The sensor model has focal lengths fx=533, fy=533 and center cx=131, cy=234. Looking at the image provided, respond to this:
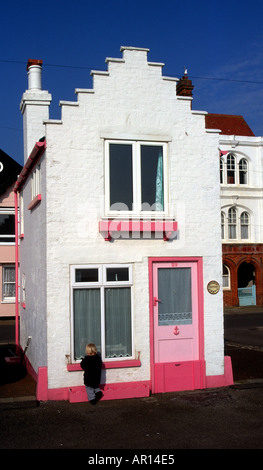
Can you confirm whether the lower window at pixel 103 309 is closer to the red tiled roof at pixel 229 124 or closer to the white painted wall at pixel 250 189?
the white painted wall at pixel 250 189

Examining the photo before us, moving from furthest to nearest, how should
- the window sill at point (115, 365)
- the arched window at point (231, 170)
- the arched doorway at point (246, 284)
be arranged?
the arched doorway at point (246, 284) → the arched window at point (231, 170) → the window sill at point (115, 365)

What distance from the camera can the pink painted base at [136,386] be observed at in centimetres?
959

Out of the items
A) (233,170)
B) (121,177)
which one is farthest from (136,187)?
(233,170)

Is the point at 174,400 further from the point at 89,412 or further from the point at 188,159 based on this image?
the point at 188,159

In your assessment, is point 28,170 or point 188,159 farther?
point 28,170

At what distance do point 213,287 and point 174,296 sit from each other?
31.9 inches

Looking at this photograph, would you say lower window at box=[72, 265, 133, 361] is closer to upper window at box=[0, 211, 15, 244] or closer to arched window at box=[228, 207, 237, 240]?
upper window at box=[0, 211, 15, 244]

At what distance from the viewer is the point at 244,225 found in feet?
110

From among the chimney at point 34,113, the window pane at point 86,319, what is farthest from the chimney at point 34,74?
the window pane at point 86,319

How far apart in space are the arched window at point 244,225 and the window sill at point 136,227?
23733 mm

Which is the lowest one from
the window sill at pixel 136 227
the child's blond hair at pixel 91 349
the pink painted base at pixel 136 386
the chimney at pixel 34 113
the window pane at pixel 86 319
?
the pink painted base at pixel 136 386

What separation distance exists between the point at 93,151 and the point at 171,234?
2203 mm

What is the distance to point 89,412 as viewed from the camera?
8.97 meters
